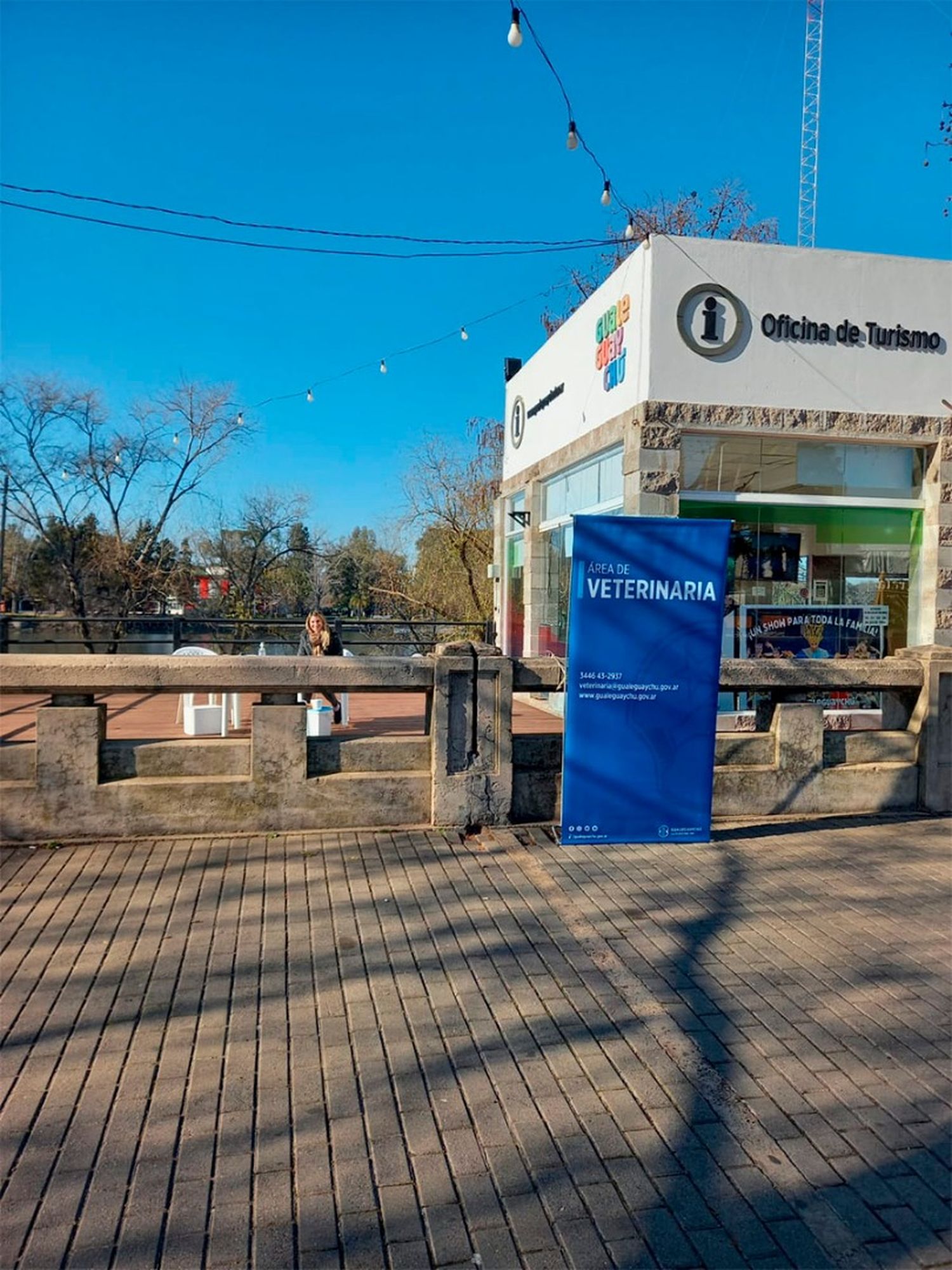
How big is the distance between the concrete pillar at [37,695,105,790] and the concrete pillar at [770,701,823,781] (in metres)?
4.90

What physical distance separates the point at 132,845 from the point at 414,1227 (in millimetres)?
3924

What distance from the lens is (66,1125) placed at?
288 centimetres

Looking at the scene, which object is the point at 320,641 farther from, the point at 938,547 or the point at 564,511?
the point at 938,547

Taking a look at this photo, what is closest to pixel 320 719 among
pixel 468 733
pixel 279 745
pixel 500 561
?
pixel 279 745

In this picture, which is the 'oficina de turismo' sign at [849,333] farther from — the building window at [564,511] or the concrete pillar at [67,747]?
the concrete pillar at [67,747]

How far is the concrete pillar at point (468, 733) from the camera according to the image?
20.2ft

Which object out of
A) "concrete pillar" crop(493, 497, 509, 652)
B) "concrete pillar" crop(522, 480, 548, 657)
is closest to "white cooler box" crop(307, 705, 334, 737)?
"concrete pillar" crop(522, 480, 548, 657)

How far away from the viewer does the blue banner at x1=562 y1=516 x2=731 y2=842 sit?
583 cm

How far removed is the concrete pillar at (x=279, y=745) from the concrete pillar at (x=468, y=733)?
92 cm

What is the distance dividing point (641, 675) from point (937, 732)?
8.96 feet

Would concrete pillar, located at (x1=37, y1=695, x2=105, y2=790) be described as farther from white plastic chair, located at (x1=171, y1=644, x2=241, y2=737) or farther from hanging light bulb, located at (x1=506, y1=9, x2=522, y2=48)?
hanging light bulb, located at (x1=506, y1=9, x2=522, y2=48)

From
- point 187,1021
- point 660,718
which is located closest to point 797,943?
point 660,718

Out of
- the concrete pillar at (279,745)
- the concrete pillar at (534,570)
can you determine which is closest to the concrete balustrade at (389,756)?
the concrete pillar at (279,745)

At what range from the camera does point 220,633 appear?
66.8 ft
